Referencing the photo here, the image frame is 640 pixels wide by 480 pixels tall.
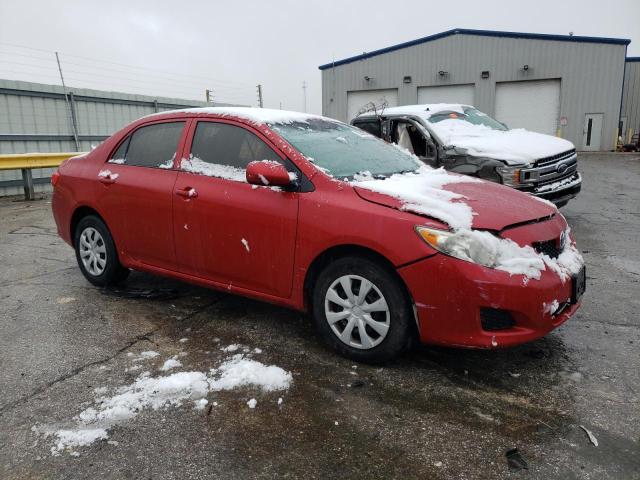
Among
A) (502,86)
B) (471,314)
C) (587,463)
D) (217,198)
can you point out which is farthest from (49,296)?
(502,86)

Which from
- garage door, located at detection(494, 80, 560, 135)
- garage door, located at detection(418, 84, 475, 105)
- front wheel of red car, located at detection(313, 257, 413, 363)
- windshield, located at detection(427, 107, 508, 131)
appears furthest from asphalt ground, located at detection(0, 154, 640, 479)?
garage door, located at detection(418, 84, 475, 105)

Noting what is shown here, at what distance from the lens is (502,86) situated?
915 inches

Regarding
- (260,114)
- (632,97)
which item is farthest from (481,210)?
(632,97)

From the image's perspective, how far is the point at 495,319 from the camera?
275 cm

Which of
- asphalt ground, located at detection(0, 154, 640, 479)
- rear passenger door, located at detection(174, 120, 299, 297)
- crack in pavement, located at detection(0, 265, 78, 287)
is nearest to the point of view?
asphalt ground, located at detection(0, 154, 640, 479)

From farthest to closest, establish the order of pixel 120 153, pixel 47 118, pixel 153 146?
pixel 47 118
pixel 120 153
pixel 153 146

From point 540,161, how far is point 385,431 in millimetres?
4926

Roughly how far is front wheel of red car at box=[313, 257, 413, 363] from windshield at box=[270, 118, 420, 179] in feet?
2.28

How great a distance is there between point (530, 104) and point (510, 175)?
19.0 m

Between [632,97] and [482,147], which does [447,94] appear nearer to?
[632,97]

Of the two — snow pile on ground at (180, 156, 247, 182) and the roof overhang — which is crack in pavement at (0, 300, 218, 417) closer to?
Answer: snow pile on ground at (180, 156, 247, 182)

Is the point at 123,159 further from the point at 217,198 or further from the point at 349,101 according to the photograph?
the point at 349,101

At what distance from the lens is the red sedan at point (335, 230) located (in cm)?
276

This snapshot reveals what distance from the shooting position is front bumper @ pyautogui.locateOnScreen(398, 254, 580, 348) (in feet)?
8.80
